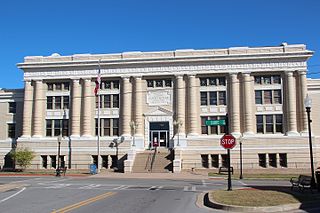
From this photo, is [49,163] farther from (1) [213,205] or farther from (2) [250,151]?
(1) [213,205]

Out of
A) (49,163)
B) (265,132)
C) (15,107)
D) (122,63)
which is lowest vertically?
(49,163)

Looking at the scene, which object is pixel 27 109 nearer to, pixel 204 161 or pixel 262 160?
pixel 204 161

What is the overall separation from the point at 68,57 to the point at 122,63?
7547 mm

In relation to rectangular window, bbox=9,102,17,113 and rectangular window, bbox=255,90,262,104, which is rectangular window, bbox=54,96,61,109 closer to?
rectangular window, bbox=9,102,17,113

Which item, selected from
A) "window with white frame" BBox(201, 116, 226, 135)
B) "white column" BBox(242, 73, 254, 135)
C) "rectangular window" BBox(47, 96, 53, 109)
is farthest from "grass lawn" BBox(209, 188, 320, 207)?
"rectangular window" BBox(47, 96, 53, 109)

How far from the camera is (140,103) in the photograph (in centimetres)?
4919

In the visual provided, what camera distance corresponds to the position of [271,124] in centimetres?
4762

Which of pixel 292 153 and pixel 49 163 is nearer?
pixel 292 153

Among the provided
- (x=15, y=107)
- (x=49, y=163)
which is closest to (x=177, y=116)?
(x=49, y=163)

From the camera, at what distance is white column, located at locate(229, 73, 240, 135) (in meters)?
47.2

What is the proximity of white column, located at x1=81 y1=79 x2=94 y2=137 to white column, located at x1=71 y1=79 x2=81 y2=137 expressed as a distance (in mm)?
747

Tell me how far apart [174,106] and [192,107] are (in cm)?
245

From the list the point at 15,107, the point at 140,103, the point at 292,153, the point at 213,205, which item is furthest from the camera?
the point at 15,107

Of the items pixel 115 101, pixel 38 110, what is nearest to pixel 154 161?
pixel 115 101
